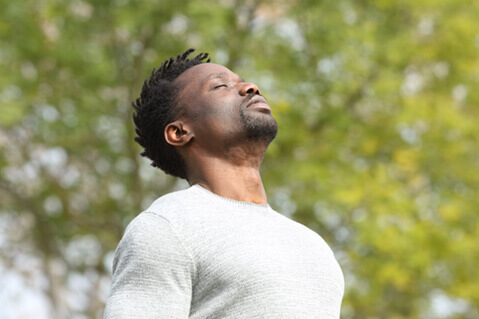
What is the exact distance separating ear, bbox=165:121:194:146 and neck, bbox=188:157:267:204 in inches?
3.8

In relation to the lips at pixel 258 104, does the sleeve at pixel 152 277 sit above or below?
below

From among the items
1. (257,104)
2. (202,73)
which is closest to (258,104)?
(257,104)

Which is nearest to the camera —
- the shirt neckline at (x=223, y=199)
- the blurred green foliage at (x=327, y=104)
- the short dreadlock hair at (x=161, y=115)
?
the shirt neckline at (x=223, y=199)

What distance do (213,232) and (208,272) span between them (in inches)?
5.2

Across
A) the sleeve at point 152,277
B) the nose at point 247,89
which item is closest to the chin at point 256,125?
the nose at point 247,89

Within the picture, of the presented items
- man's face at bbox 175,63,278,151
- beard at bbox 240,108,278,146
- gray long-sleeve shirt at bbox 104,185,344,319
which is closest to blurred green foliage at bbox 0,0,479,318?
man's face at bbox 175,63,278,151

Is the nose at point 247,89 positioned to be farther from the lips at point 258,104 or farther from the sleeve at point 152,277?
the sleeve at point 152,277

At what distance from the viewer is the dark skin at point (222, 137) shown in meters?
2.32

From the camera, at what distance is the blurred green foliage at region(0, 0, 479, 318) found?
9211 mm

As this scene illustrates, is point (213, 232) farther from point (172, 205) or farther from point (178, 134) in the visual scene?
point (178, 134)

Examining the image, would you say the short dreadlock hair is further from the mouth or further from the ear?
the mouth

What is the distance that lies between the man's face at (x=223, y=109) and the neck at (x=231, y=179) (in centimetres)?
7

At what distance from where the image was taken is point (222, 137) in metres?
2.32

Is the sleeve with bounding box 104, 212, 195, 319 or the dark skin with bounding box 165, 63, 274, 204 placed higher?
the dark skin with bounding box 165, 63, 274, 204
